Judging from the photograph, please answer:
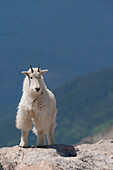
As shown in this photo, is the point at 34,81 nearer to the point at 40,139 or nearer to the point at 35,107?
the point at 35,107

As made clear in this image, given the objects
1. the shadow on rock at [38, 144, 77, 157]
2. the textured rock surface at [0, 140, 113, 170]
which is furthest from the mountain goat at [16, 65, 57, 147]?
the textured rock surface at [0, 140, 113, 170]

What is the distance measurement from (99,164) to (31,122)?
2.76 m

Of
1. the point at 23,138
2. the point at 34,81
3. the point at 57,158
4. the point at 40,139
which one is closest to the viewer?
the point at 57,158

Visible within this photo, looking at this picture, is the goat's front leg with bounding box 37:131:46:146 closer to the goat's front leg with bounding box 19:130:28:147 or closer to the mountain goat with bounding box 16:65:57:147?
the mountain goat with bounding box 16:65:57:147

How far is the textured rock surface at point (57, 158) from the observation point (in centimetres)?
897

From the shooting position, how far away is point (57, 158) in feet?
30.3

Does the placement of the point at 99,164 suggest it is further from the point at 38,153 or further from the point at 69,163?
the point at 38,153

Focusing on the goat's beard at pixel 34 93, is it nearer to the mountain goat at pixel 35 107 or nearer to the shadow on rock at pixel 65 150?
the mountain goat at pixel 35 107

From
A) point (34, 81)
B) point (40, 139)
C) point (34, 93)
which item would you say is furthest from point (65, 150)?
point (34, 81)

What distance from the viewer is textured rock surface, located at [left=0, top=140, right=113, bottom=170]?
8.97 metres

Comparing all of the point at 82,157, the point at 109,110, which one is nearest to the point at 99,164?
the point at 82,157

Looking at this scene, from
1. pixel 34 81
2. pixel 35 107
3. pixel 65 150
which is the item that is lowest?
pixel 65 150

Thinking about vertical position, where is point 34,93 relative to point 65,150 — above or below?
above

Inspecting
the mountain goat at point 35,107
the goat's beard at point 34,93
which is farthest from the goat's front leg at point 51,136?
the goat's beard at point 34,93
